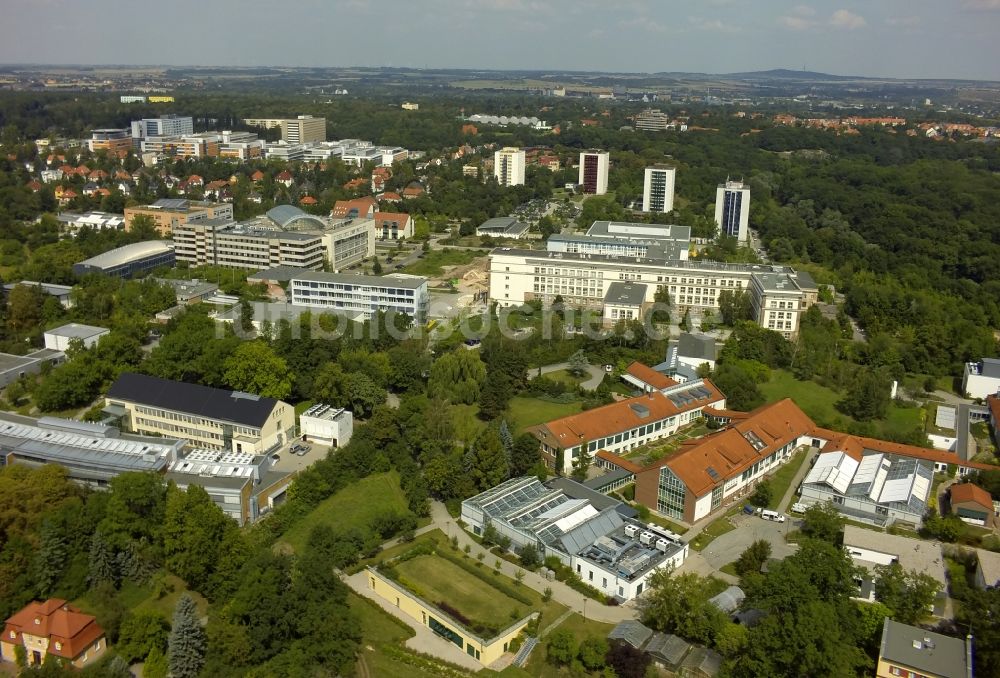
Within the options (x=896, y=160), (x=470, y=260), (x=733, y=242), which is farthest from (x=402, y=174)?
(x=896, y=160)

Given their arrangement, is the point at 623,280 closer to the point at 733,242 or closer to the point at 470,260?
the point at 470,260

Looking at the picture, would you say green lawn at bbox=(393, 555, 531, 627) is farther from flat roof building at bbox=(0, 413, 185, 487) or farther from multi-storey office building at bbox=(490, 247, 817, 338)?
multi-storey office building at bbox=(490, 247, 817, 338)

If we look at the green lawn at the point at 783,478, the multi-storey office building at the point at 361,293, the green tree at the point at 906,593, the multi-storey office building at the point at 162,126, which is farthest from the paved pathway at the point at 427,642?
the multi-storey office building at the point at 162,126

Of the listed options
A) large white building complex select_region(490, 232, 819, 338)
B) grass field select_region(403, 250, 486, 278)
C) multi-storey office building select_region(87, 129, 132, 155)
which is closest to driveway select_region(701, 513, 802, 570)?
large white building complex select_region(490, 232, 819, 338)

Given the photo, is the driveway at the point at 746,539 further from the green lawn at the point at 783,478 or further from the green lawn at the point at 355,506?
the green lawn at the point at 355,506

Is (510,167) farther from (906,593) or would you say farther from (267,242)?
(906,593)

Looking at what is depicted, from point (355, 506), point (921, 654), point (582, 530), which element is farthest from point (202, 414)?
point (921, 654)
